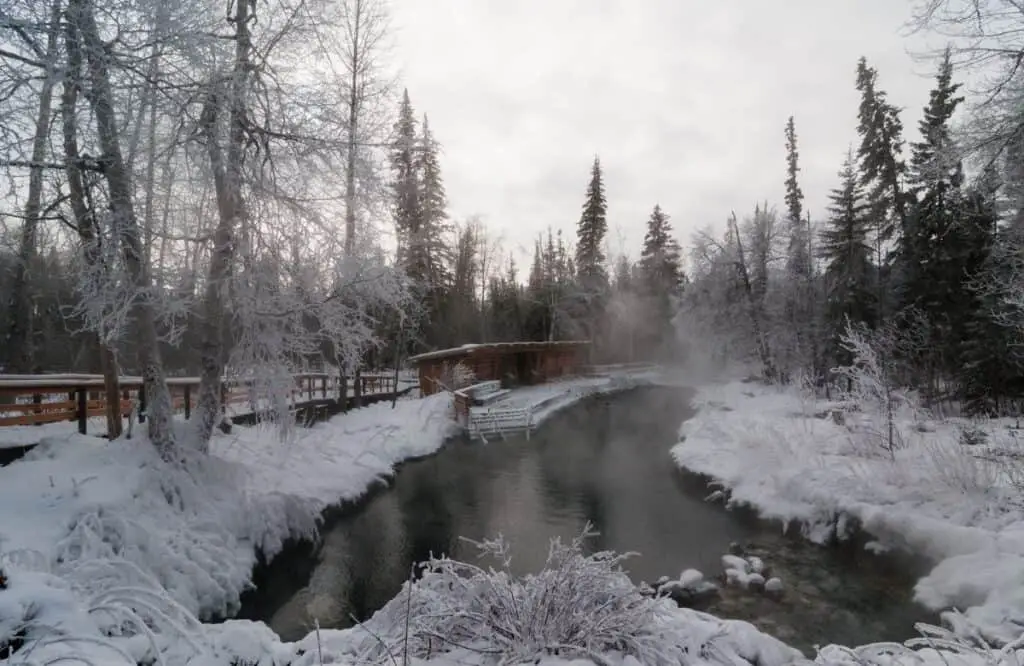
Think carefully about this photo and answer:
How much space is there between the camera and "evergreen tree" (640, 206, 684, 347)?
148ft

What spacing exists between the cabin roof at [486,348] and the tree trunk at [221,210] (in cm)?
1464

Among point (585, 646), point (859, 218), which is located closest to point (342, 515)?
point (585, 646)

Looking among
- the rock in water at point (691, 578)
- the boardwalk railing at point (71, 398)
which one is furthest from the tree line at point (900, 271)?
the boardwalk railing at point (71, 398)

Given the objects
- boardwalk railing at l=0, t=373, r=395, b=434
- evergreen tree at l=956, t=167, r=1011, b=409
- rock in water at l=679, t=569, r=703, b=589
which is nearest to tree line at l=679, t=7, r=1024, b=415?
evergreen tree at l=956, t=167, r=1011, b=409

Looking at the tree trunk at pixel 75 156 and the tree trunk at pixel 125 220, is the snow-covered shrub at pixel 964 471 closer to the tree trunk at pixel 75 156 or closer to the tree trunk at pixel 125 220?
the tree trunk at pixel 125 220

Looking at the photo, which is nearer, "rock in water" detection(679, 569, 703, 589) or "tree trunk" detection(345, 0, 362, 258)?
"rock in water" detection(679, 569, 703, 589)

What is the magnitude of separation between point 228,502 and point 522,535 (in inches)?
189

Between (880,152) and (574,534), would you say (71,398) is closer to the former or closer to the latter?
(574,534)

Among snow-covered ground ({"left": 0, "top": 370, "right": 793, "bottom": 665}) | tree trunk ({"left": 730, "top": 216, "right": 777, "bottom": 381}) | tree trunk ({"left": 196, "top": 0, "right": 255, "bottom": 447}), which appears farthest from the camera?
tree trunk ({"left": 730, "top": 216, "right": 777, "bottom": 381})

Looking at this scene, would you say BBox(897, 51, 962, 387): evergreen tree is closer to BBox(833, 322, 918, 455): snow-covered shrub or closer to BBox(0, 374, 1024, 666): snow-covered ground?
BBox(833, 322, 918, 455): snow-covered shrub

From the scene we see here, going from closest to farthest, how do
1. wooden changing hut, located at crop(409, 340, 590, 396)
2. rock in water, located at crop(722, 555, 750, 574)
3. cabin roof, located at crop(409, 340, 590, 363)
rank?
rock in water, located at crop(722, 555, 750, 574), cabin roof, located at crop(409, 340, 590, 363), wooden changing hut, located at crop(409, 340, 590, 396)

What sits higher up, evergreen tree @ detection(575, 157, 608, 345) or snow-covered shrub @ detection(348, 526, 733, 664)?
evergreen tree @ detection(575, 157, 608, 345)

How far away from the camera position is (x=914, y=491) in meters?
8.98

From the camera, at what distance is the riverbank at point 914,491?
6.70 meters
